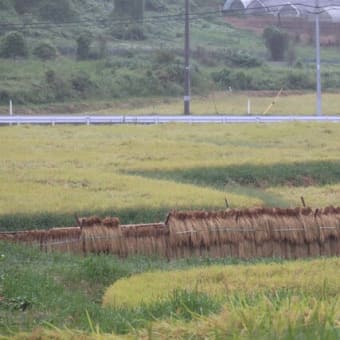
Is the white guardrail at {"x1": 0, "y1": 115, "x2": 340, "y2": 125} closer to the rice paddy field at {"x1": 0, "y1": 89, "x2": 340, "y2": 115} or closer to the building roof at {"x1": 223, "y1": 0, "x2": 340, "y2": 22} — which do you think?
the rice paddy field at {"x1": 0, "y1": 89, "x2": 340, "y2": 115}

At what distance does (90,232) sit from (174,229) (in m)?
1.22

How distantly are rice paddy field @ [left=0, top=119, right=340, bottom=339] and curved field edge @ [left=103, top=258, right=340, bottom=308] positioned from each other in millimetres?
24

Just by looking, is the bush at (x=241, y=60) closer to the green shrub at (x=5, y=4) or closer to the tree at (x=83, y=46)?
the tree at (x=83, y=46)

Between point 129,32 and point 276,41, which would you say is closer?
point 276,41

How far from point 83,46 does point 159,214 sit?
128 ft

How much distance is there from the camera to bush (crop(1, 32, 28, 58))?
167 feet

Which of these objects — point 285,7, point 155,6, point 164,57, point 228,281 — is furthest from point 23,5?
point 228,281

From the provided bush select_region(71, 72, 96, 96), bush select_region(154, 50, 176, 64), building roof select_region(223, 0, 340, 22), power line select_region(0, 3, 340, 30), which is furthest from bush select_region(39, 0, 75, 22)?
building roof select_region(223, 0, 340, 22)

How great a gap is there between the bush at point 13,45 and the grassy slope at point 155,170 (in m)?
20.5

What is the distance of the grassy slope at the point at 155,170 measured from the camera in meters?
16.7

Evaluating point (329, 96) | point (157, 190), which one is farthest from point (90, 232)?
point (329, 96)

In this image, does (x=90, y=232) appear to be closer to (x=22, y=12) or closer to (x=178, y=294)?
(x=178, y=294)

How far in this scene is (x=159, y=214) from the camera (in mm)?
16594

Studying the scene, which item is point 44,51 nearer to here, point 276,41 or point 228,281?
point 276,41
